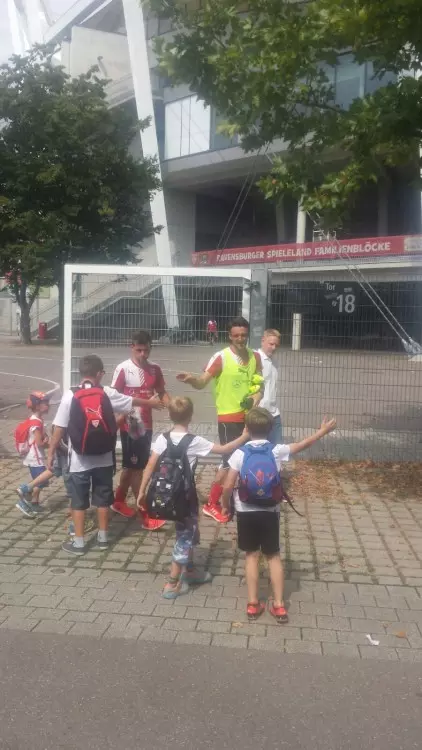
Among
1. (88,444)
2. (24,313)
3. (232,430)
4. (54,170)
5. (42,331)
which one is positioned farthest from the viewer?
(42,331)

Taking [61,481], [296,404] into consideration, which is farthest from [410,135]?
[61,481]

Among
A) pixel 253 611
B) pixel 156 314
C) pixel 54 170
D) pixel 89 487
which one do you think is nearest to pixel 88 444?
pixel 89 487

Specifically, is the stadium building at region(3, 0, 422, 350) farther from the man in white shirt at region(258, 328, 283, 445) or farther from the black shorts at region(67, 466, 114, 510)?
the black shorts at region(67, 466, 114, 510)

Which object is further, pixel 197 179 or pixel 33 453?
pixel 197 179

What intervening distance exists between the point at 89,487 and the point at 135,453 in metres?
0.81

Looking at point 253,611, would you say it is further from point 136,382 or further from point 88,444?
point 136,382

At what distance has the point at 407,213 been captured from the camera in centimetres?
3628

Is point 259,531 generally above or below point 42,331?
below

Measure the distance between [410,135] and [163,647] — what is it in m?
5.78

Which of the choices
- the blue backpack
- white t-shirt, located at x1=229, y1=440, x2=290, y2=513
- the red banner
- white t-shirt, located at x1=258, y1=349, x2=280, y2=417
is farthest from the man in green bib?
the red banner

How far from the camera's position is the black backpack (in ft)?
15.4

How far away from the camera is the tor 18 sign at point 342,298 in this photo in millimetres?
8609

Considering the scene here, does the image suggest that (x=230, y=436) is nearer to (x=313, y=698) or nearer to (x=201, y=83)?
(x=313, y=698)

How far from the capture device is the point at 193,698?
3.61m
